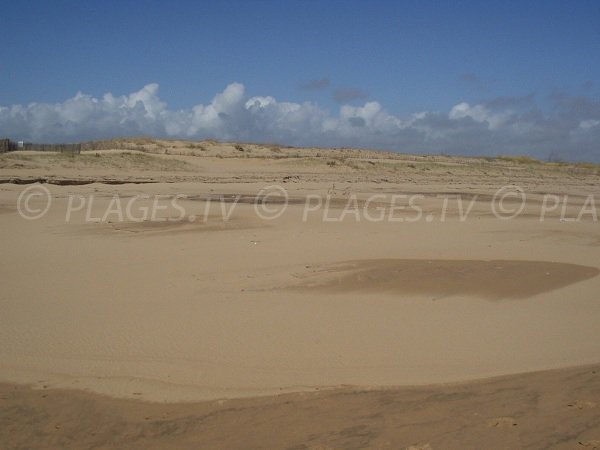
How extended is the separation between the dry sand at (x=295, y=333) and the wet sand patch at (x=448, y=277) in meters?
0.04

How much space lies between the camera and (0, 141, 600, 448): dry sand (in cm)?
398

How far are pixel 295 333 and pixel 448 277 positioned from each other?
123 inches

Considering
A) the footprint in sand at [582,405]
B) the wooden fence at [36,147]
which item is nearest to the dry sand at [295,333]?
the footprint in sand at [582,405]

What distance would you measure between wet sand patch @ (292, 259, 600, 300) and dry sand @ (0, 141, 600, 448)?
44 millimetres

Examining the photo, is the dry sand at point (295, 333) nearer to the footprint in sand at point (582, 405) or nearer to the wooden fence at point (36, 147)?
the footprint in sand at point (582, 405)

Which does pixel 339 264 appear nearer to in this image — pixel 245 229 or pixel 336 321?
pixel 336 321

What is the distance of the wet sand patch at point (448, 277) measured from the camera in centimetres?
739

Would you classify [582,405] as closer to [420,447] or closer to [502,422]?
[502,422]

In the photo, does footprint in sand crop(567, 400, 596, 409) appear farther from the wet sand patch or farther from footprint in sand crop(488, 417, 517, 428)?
the wet sand patch

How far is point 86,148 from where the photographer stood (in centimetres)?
3409

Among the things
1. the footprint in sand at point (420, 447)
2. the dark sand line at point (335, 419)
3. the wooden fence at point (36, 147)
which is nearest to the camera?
the footprint in sand at point (420, 447)

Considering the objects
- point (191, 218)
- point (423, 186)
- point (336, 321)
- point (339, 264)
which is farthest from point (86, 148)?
point (336, 321)

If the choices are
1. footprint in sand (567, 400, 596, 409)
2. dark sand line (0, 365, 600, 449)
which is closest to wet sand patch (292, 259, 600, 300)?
dark sand line (0, 365, 600, 449)

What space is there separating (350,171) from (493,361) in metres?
26.4
